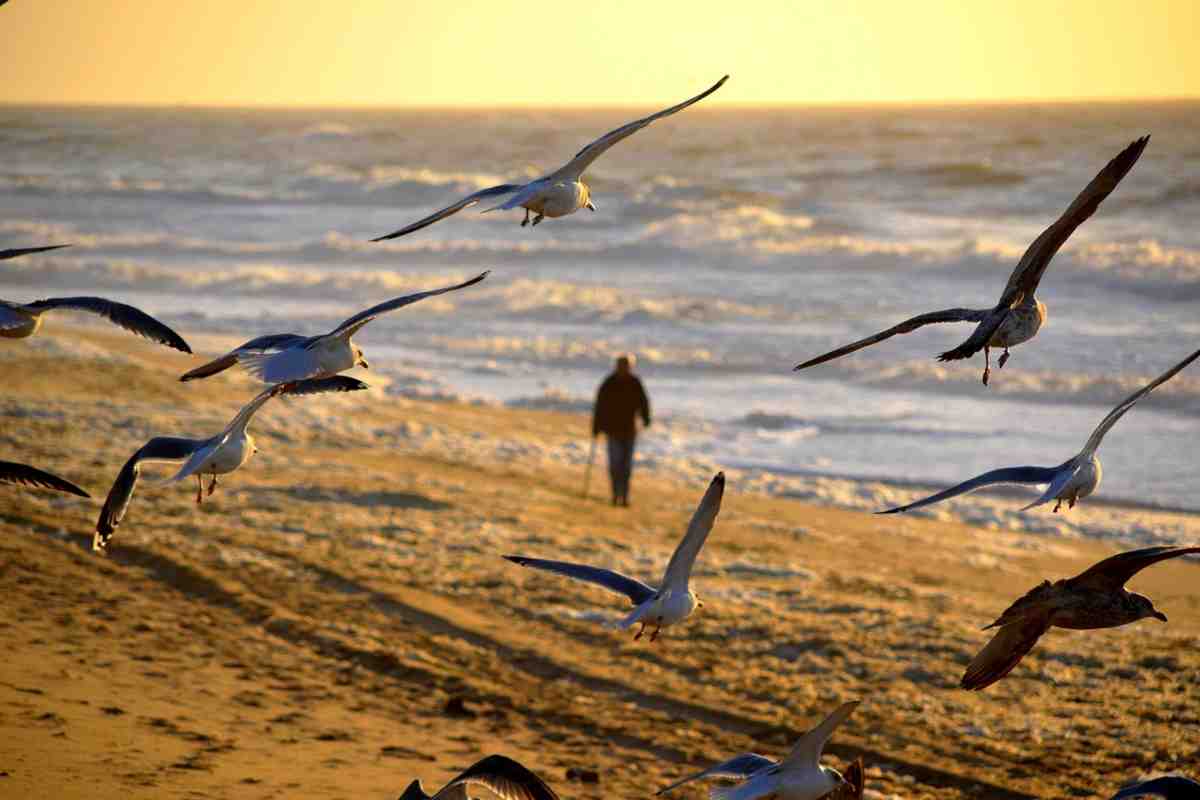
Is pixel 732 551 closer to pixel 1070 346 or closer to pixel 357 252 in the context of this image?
pixel 1070 346

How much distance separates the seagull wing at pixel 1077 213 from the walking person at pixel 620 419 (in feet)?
26.1

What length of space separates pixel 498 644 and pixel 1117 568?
15.4 feet

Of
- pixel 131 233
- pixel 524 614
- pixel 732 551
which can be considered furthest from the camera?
pixel 131 233

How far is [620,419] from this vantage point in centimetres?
1372

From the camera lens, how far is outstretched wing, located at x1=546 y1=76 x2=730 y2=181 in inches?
219

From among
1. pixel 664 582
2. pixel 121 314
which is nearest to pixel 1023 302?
pixel 664 582

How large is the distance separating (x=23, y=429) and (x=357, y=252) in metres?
26.2

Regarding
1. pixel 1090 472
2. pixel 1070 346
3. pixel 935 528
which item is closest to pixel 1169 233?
pixel 1070 346

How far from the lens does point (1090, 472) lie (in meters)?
5.82

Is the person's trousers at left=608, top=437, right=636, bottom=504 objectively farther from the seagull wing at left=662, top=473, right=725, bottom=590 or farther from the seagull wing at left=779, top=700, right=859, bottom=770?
the seagull wing at left=779, top=700, right=859, bottom=770

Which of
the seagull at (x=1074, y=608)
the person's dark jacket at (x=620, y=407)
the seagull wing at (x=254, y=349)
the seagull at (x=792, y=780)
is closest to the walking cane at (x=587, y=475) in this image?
the person's dark jacket at (x=620, y=407)

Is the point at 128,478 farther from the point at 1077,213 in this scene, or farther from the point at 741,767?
the point at 1077,213

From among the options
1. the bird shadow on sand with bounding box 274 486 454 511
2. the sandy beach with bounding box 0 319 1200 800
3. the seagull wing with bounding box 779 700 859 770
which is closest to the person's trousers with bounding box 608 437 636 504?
the sandy beach with bounding box 0 319 1200 800

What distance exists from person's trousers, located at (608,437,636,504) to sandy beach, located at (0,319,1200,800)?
22 cm
